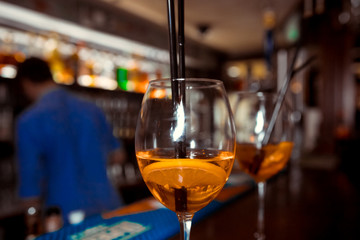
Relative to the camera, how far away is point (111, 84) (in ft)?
15.7

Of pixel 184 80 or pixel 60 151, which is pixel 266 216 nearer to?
pixel 184 80

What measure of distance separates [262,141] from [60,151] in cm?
154

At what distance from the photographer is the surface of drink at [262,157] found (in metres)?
0.75

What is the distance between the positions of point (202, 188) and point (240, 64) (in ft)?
28.0

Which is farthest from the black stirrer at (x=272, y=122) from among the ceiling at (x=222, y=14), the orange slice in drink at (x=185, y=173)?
the ceiling at (x=222, y=14)

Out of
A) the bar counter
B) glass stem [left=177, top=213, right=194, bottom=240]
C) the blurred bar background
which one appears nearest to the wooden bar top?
the bar counter

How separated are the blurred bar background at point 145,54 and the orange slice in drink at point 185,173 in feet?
5.46

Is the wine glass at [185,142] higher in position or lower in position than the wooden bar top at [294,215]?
higher

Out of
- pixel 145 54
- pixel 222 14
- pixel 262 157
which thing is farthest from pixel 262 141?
pixel 145 54

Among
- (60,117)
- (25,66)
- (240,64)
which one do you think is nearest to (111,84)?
(25,66)

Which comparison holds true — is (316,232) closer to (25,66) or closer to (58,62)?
(25,66)

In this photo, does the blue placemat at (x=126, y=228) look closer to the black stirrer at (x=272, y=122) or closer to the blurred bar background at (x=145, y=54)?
the black stirrer at (x=272, y=122)

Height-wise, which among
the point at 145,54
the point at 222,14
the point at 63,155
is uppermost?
the point at 222,14

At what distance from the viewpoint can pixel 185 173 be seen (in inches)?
17.7
